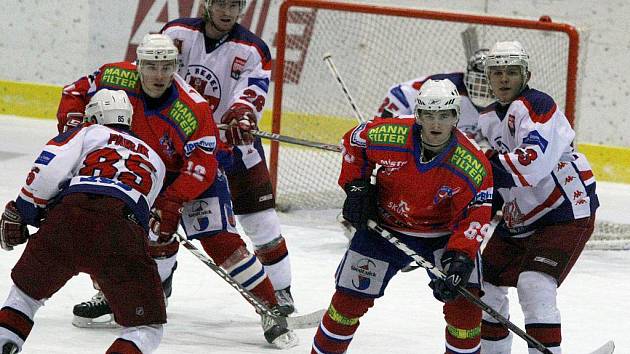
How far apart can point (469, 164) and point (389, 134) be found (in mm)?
239

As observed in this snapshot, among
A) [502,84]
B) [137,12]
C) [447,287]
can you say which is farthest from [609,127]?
[447,287]

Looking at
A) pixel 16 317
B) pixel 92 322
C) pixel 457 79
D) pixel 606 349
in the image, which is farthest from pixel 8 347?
pixel 457 79

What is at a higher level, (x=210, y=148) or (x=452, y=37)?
(x=210, y=148)

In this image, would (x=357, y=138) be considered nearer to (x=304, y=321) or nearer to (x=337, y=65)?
(x=304, y=321)

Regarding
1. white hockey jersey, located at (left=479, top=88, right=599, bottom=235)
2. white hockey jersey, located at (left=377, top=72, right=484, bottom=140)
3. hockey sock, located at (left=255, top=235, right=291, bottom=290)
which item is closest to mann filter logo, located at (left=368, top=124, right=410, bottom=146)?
white hockey jersey, located at (left=479, top=88, right=599, bottom=235)

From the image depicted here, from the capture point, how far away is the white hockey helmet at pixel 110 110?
324 centimetres

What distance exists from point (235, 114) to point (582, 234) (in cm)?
126

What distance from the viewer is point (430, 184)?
10.5 ft

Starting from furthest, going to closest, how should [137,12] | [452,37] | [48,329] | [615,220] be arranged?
1. [137,12]
2. [452,37]
3. [615,220]
4. [48,329]

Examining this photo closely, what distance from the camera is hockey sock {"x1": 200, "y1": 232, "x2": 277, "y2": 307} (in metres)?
3.90

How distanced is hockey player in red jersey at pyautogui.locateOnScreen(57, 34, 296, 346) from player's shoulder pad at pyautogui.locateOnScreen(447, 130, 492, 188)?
82cm

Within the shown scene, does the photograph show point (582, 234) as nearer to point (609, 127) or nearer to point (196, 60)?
point (196, 60)

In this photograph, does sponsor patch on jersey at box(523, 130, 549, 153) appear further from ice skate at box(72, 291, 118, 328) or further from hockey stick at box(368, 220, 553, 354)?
ice skate at box(72, 291, 118, 328)

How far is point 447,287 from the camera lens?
3.16 metres
